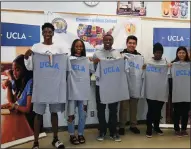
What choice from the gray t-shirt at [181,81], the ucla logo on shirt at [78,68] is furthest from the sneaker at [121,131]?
the ucla logo on shirt at [78,68]

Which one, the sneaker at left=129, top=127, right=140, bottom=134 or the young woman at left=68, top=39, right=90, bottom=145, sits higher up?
the young woman at left=68, top=39, right=90, bottom=145

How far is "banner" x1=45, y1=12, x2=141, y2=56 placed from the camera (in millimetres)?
3330

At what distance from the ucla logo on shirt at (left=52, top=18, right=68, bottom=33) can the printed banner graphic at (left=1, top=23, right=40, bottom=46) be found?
0.24m

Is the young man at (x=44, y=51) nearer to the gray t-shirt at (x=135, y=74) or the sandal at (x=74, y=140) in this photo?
the sandal at (x=74, y=140)

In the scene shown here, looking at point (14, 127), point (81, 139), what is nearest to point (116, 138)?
point (81, 139)

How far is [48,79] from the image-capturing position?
259 centimetres

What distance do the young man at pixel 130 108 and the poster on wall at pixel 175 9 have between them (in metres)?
0.81

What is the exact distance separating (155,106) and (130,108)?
0.41m

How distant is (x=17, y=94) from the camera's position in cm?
295

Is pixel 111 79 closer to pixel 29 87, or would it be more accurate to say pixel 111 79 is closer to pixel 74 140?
pixel 74 140

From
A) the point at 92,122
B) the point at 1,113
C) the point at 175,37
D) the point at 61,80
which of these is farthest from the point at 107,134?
the point at 175,37

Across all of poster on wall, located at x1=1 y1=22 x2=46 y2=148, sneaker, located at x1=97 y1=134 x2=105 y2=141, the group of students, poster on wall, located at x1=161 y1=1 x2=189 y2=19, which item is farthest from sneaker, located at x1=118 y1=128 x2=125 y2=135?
poster on wall, located at x1=161 y1=1 x2=189 y2=19

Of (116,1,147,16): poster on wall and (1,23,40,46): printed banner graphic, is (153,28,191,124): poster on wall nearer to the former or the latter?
(116,1,147,16): poster on wall

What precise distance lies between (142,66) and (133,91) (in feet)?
1.07
